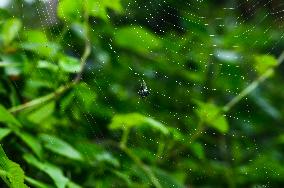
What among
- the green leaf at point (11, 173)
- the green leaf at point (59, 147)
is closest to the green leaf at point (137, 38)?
the green leaf at point (59, 147)

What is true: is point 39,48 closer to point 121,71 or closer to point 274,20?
point 121,71

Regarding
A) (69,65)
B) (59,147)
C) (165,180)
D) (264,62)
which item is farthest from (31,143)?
(264,62)

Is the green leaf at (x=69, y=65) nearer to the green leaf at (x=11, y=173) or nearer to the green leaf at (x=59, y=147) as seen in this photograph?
the green leaf at (x=59, y=147)

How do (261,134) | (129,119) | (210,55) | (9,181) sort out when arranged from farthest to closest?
1. (261,134)
2. (210,55)
3. (129,119)
4. (9,181)

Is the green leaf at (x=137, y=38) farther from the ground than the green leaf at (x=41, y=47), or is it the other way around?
the green leaf at (x=137, y=38)

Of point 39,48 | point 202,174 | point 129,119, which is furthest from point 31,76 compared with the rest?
point 202,174

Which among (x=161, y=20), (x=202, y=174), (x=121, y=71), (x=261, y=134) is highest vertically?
(x=161, y=20)
